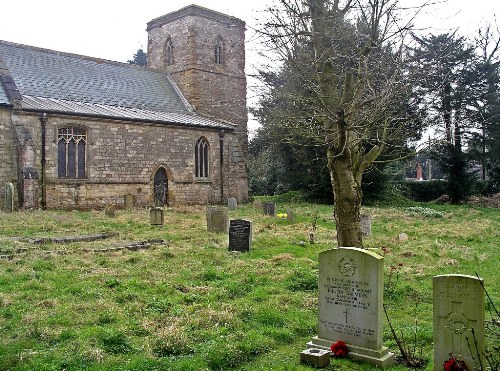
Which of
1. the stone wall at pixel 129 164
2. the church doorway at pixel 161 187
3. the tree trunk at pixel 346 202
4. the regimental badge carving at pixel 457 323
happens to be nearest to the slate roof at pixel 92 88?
the stone wall at pixel 129 164

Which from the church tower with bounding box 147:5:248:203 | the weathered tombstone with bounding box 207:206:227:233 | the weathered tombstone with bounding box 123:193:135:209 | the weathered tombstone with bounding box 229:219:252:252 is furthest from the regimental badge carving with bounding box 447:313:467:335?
the church tower with bounding box 147:5:248:203

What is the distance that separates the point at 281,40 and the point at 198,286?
4.54m

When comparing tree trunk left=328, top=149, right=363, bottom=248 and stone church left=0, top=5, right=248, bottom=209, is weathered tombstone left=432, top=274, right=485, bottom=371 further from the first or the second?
stone church left=0, top=5, right=248, bottom=209

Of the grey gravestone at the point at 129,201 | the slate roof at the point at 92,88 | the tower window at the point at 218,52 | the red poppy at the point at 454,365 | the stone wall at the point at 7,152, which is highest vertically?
the tower window at the point at 218,52

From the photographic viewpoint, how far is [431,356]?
234 inches

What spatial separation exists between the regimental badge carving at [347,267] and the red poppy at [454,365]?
1.40 metres

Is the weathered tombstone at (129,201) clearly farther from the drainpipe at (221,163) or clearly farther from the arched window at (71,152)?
the drainpipe at (221,163)

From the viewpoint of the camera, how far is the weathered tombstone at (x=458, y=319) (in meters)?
5.12

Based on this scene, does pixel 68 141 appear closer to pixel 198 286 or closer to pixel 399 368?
pixel 198 286

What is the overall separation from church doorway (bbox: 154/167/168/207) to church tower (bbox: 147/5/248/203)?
472 cm

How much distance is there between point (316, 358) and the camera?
18.1ft

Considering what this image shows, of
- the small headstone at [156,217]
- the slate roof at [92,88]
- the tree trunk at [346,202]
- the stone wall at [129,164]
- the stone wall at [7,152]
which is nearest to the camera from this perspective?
the tree trunk at [346,202]

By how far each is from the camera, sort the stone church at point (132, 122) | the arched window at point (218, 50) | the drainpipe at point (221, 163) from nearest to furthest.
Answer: the stone church at point (132, 122) < the drainpipe at point (221, 163) < the arched window at point (218, 50)

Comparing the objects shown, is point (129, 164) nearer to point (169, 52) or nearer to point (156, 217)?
point (156, 217)
